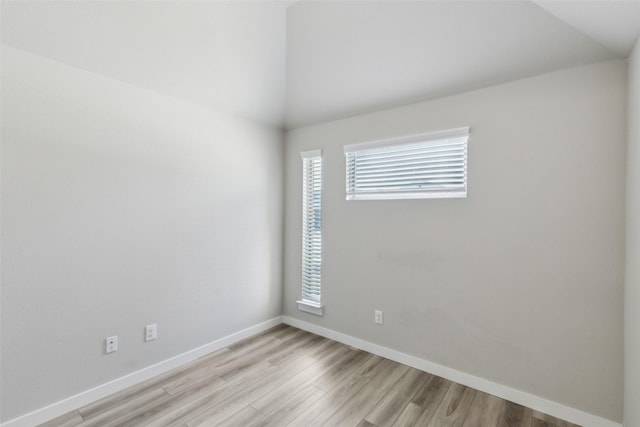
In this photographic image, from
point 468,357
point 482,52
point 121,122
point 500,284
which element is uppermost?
point 482,52

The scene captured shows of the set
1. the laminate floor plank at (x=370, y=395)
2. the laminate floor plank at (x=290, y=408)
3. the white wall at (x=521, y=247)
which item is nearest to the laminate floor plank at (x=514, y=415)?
the white wall at (x=521, y=247)

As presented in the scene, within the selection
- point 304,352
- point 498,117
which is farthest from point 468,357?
point 498,117

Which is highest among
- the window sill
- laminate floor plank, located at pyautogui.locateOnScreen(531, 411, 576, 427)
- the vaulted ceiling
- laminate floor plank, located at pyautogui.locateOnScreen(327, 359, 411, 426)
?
the vaulted ceiling

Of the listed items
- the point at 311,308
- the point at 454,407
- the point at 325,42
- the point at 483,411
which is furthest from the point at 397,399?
the point at 325,42

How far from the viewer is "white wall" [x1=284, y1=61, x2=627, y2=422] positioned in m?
1.86

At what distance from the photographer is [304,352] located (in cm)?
289

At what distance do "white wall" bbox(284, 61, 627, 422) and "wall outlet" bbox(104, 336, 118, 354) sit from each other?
2121 millimetres

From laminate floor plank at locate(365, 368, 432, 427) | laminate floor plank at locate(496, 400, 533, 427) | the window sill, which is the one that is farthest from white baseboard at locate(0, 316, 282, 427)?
laminate floor plank at locate(496, 400, 533, 427)

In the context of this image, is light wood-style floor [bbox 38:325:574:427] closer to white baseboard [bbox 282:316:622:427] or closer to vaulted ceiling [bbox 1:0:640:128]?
white baseboard [bbox 282:316:622:427]

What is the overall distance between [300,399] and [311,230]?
5.75ft

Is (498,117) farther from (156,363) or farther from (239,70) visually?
(156,363)

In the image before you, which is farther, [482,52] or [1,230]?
[482,52]

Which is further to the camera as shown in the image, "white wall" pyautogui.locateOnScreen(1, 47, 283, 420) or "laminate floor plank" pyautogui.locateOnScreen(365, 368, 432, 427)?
"laminate floor plank" pyautogui.locateOnScreen(365, 368, 432, 427)

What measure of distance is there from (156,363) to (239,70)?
2636 millimetres
